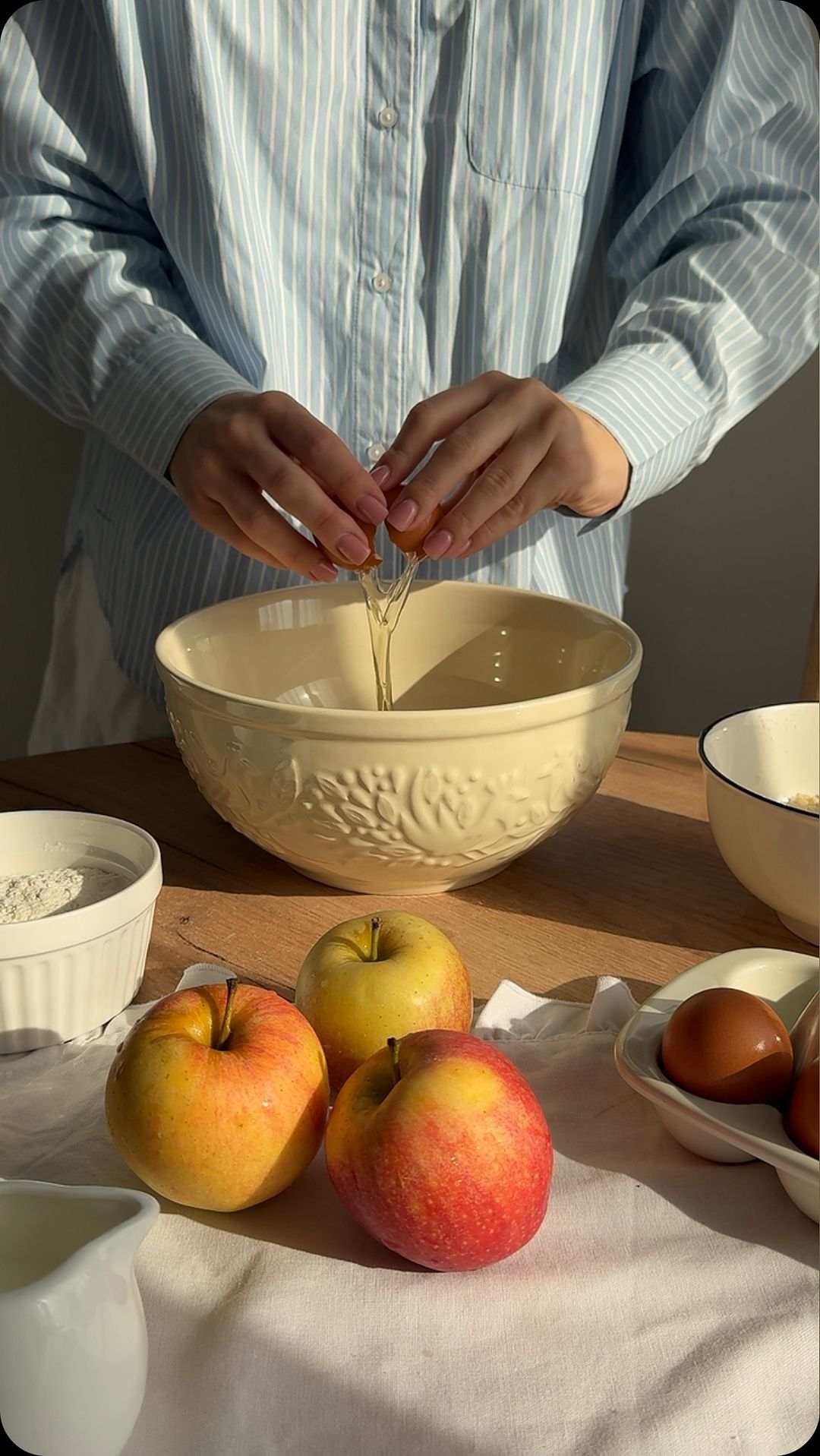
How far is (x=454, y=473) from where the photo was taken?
95cm

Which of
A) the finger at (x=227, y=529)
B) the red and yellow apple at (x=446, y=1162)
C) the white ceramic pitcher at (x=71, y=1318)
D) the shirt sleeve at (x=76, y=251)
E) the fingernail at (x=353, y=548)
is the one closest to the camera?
the white ceramic pitcher at (x=71, y=1318)

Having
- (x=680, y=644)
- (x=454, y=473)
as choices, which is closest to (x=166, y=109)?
(x=454, y=473)

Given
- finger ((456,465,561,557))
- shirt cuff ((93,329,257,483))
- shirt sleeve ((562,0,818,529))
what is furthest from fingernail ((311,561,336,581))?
shirt sleeve ((562,0,818,529))

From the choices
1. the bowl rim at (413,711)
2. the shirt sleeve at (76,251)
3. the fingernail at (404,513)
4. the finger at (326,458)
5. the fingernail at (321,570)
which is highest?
the shirt sleeve at (76,251)

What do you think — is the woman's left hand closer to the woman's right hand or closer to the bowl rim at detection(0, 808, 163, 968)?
the woman's right hand

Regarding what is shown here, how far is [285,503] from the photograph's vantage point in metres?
0.95

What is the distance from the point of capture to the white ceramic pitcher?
0.41m

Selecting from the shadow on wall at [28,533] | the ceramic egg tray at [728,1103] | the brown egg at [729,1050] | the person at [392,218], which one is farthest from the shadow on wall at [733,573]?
the brown egg at [729,1050]

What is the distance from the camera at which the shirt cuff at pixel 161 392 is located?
3.60 ft

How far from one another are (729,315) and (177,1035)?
0.93 meters

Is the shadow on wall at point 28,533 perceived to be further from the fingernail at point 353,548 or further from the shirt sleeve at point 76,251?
the fingernail at point 353,548

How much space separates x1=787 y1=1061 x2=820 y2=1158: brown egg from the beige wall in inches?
64.0

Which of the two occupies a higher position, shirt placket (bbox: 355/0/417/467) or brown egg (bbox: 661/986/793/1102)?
shirt placket (bbox: 355/0/417/467)

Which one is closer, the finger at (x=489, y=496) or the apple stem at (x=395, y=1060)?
the apple stem at (x=395, y=1060)
